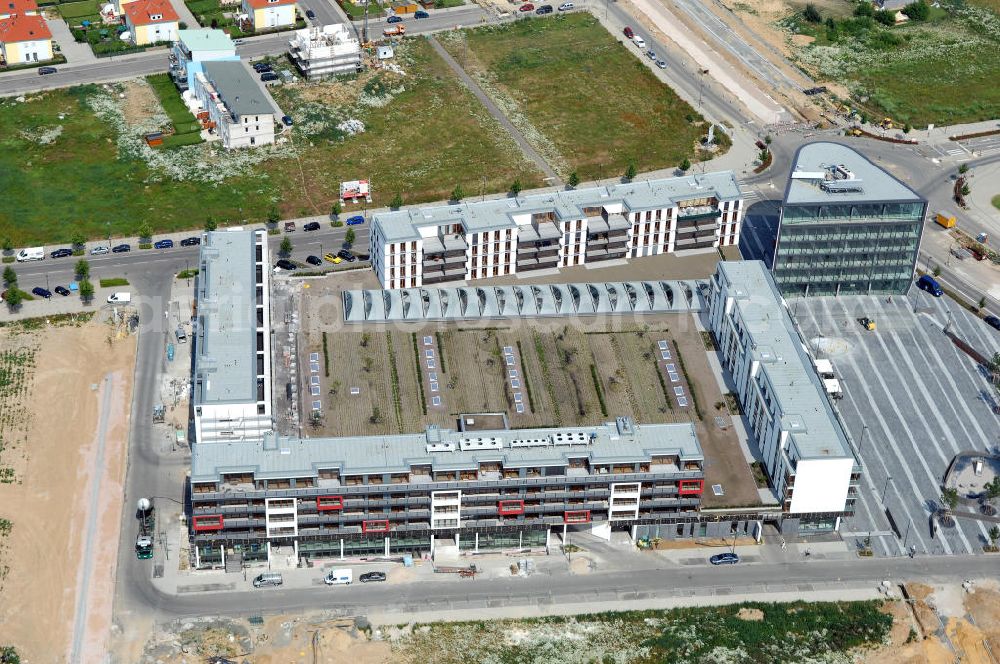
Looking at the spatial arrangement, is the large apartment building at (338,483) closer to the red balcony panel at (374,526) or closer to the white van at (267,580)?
the red balcony panel at (374,526)

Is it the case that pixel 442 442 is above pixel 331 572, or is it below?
above

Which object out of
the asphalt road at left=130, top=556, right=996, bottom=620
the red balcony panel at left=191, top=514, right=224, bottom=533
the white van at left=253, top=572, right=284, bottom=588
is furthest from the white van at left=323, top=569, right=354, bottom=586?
the red balcony panel at left=191, top=514, right=224, bottom=533

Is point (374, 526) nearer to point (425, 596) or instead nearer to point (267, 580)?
point (425, 596)

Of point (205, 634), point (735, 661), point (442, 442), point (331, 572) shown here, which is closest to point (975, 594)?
point (735, 661)

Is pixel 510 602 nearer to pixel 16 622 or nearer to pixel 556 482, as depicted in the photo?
pixel 556 482

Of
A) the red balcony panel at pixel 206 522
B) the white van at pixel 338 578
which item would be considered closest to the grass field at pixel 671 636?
the white van at pixel 338 578

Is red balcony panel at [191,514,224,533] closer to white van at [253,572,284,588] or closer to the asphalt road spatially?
the asphalt road

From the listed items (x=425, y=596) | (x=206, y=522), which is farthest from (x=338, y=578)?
(x=206, y=522)
